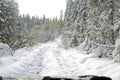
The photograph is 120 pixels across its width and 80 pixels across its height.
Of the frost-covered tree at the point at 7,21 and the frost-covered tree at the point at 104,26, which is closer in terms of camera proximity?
the frost-covered tree at the point at 104,26

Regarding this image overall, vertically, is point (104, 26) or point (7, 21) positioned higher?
point (104, 26)

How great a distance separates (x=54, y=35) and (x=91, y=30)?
9656 centimetres

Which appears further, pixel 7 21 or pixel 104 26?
pixel 7 21

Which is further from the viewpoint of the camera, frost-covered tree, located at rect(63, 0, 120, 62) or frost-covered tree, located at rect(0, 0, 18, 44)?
frost-covered tree, located at rect(0, 0, 18, 44)

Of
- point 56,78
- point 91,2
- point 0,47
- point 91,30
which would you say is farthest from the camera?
point 91,2

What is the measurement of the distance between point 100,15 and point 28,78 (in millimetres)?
10807

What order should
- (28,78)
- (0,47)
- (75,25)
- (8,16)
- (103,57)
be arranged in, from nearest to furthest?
1. (28,78)
2. (103,57)
3. (0,47)
4. (8,16)
5. (75,25)

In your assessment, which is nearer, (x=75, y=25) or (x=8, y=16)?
(x=8, y=16)

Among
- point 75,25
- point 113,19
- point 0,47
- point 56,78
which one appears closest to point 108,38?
point 113,19

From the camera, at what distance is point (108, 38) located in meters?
20.1

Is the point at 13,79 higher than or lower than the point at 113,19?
lower

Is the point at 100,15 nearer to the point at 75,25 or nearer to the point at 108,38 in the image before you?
the point at 108,38

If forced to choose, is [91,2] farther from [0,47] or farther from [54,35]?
[54,35]

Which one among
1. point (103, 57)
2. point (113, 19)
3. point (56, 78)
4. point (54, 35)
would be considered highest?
point (113, 19)
